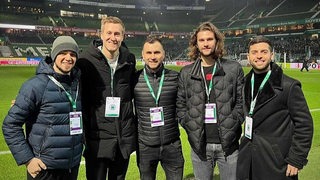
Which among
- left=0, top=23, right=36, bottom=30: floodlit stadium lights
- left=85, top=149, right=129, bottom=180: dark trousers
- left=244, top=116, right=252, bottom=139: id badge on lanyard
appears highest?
left=0, top=23, right=36, bottom=30: floodlit stadium lights

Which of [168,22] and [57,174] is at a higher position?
[168,22]

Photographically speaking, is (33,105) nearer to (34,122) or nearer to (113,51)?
(34,122)

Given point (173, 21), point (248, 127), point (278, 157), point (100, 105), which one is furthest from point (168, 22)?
point (278, 157)

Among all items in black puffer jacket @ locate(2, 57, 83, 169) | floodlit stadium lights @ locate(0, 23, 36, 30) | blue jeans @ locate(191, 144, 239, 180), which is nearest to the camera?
black puffer jacket @ locate(2, 57, 83, 169)

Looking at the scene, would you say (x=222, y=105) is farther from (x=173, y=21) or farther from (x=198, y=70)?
(x=173, y=21)

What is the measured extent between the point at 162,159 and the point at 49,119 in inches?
53.6

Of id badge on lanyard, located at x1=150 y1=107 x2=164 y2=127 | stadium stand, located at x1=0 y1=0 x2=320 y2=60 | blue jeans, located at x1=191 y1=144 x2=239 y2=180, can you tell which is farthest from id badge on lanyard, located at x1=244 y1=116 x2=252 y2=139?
stadium stand, located at x1=0 y1=0 x2=320 y2=60

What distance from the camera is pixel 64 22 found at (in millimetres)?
66125

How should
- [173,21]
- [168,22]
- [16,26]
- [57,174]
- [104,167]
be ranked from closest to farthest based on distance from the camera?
1. [57,174]
2. [104,167]
3. [16,26]
4. [168,22]
5. [173,21]

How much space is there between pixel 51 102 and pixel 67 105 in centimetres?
16

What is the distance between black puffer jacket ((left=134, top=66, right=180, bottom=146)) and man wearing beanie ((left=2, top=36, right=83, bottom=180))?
78 centimetres

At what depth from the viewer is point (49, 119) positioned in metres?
3.05

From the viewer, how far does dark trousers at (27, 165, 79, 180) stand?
3064 millimetres

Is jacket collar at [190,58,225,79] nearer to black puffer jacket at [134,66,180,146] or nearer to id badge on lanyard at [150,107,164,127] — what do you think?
black puffer jacket at [134,66,180,146]
